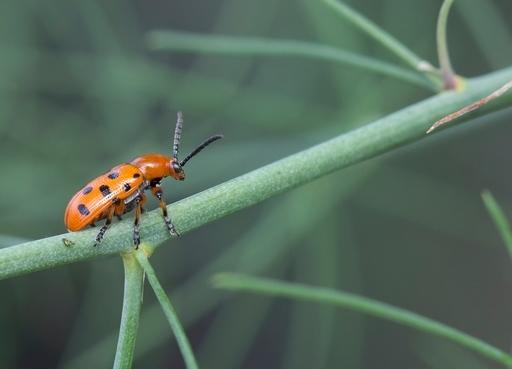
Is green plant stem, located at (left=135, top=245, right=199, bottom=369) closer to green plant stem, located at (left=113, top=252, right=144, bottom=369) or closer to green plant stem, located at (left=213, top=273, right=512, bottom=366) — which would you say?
green plant stem, located at (left=113, top=252, right=144, bottom=369)

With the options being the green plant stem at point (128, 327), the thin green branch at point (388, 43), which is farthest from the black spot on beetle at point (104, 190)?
the thin green branch at point (388, 43)

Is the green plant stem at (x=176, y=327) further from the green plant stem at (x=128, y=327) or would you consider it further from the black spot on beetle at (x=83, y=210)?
the black spot on beetle at (x=83, y=210)

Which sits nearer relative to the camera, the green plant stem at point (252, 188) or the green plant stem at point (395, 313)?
the green plant stem at point (252, 188)

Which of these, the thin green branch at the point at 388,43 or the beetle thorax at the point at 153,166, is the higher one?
the beetle thorax at the point at 153,166

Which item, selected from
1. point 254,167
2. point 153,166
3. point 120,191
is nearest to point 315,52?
point 153,166

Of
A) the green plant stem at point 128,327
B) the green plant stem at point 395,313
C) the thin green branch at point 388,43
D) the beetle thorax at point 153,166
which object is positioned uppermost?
the beetle thorax at point 153,166

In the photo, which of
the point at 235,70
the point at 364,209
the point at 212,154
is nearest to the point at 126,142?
the point at 212,154
